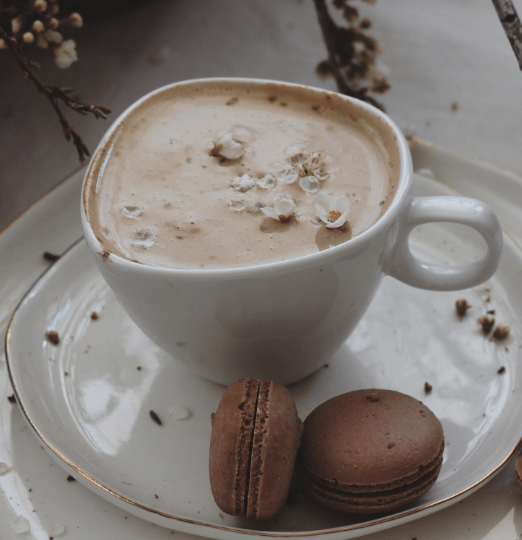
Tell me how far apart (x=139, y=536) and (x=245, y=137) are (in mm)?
579

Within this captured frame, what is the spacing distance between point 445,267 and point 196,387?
1.35 ft

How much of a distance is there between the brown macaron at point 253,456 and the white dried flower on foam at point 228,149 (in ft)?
1.18

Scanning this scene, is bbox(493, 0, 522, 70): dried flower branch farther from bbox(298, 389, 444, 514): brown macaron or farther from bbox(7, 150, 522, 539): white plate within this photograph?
bbox(298, 389, 444, 514): brown macaron

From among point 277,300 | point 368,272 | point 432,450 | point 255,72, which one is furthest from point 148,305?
point 255,72

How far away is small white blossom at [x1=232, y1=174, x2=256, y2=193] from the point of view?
83cm

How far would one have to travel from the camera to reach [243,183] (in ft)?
2.73

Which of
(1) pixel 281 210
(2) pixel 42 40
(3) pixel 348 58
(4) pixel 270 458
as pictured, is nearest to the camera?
(4) pixel 270 458

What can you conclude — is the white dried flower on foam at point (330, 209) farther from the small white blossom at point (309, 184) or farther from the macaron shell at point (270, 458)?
the macaron shell at point (270, 458)

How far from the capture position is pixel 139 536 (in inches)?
29.3

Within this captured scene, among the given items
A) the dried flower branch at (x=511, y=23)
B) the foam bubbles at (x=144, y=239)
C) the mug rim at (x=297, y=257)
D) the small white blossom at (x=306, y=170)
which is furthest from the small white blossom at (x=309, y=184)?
the dried flower branch at (x=511, y=23)

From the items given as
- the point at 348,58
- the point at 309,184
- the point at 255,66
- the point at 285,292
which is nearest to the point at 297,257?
the point at 285,292

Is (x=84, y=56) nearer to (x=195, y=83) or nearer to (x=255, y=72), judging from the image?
(x=255, y=72)

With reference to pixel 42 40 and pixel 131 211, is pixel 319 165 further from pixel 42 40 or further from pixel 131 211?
pixel 42 40

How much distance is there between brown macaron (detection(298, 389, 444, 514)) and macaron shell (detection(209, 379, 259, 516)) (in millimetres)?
99
